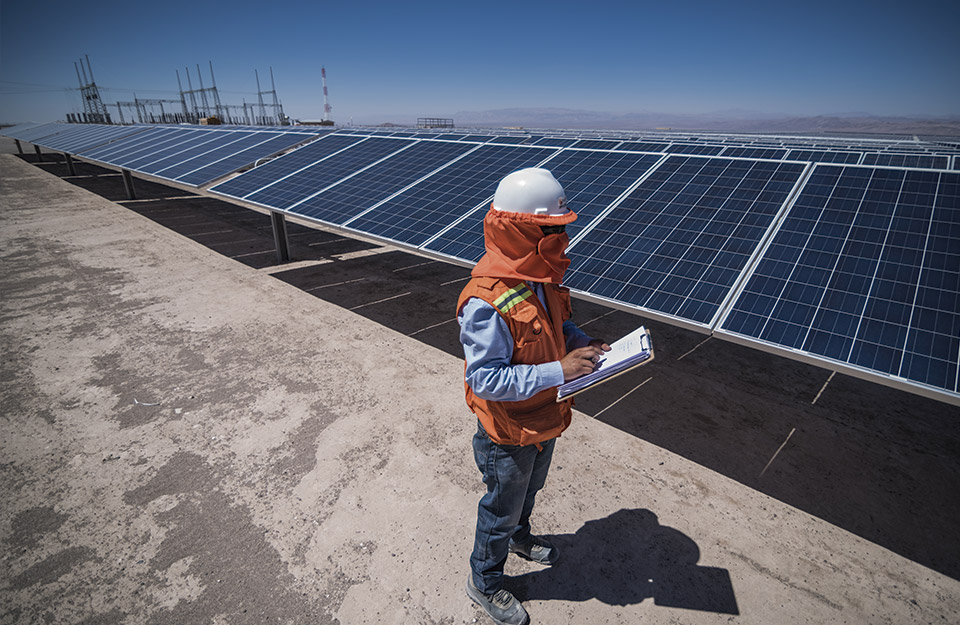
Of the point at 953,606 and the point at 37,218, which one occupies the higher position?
the point at 37,218

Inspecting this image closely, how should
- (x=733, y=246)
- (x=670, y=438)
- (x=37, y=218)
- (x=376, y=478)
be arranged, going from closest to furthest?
(x=376, y=478), (x=733, y=246), (x=670, y=438), (x=37, y=218)

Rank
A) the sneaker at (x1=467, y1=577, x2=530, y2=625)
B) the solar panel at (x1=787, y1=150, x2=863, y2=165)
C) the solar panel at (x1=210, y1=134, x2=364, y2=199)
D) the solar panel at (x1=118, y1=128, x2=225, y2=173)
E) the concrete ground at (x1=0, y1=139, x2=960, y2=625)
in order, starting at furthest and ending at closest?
the solar panel at (x1=118, y1=128, x2=225, y2=173), the solar panel at (x1=210, y1=134, x2=364, y2=199), the solar panel at (x1=787, y1=150, x2=863, y2=165), the concrete ground at (x1=0, y1=139, x2=960, y2=625), the sneaker at (x1=467, y1=577, x2=530, y2=625)

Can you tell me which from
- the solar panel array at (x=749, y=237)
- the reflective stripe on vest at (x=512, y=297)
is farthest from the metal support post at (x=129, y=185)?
the reflective stripe on vest at (x=512, y=297)

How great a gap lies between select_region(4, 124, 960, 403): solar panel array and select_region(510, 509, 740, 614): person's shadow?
2183mm

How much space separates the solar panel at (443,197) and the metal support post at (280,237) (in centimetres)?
498

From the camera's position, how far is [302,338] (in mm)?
8297

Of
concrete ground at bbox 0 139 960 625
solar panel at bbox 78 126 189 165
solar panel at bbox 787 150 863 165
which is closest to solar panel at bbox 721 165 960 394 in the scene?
concrete ground at bbox 0 139 960 625

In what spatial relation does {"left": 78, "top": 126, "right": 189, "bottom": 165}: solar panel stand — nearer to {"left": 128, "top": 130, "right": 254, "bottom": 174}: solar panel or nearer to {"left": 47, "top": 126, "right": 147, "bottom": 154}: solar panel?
{"left": 47, "top": 126, "right": 147, "bottom": 154}: solar panel

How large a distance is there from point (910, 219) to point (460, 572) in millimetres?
6547

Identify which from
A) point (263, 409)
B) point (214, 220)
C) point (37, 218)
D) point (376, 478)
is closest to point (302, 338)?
point (263, 409)

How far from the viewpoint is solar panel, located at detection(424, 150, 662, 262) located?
21.7ft

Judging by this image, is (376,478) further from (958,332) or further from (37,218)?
(37,218)

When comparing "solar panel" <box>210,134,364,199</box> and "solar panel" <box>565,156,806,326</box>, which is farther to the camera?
"solar panel" <box>210,134,364,199</box>

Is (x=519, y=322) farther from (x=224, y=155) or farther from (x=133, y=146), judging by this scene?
(x=133, y=146)
